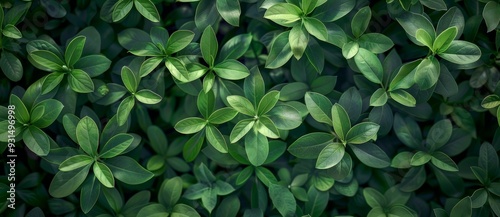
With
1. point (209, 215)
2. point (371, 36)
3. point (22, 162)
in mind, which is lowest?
point (209, 215)

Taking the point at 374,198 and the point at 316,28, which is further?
the point at 374,198

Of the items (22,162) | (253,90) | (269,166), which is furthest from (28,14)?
(269,166)

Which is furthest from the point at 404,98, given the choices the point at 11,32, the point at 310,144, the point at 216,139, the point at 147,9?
the point at 11,32

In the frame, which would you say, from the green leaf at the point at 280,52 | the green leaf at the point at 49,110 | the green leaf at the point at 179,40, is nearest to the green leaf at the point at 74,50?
the green leaf at the point at 49,110

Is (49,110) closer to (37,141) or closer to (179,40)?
(37,141)

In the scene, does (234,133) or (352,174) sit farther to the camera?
(352,174)

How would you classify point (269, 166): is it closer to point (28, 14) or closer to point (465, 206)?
point (465, 206)
